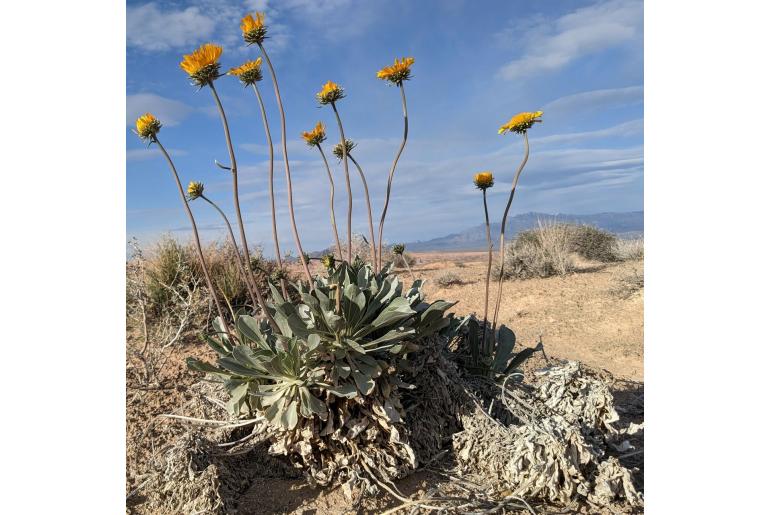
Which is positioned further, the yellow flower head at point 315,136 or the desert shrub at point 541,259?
the desert shrub at point 541,259

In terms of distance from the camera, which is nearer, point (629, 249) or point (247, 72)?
point (247, 72)

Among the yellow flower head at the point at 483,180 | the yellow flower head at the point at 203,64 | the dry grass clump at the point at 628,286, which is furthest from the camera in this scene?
the dry grass clump at the point at 628,286

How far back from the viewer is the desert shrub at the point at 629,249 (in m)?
12.9

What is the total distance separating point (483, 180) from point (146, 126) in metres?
1.69

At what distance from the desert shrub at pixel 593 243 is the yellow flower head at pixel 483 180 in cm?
1121

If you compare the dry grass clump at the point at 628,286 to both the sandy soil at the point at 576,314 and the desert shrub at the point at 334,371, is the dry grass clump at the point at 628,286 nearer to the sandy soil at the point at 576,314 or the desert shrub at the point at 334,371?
the sandy soil at the point at 576,314

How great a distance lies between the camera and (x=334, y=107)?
2.72 metres

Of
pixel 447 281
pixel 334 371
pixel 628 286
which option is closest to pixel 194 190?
pixel 334 371

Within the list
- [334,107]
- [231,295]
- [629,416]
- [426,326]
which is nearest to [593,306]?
[629,416]

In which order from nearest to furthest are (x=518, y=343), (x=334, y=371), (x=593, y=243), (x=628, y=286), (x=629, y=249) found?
(x=334, y=371), (x=518, y=343), (x=628, y=286), (x=629, y=249), (x=593, y=243)

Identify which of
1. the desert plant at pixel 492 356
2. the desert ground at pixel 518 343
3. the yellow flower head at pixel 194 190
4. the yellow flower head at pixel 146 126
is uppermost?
the yellow flower head at pixel 146 126

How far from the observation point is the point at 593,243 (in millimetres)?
13828

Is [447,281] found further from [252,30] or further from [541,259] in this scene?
[252,30]

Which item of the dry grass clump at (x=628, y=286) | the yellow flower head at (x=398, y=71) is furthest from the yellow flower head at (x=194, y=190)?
the dry grass clump at (x=628, y=286)
